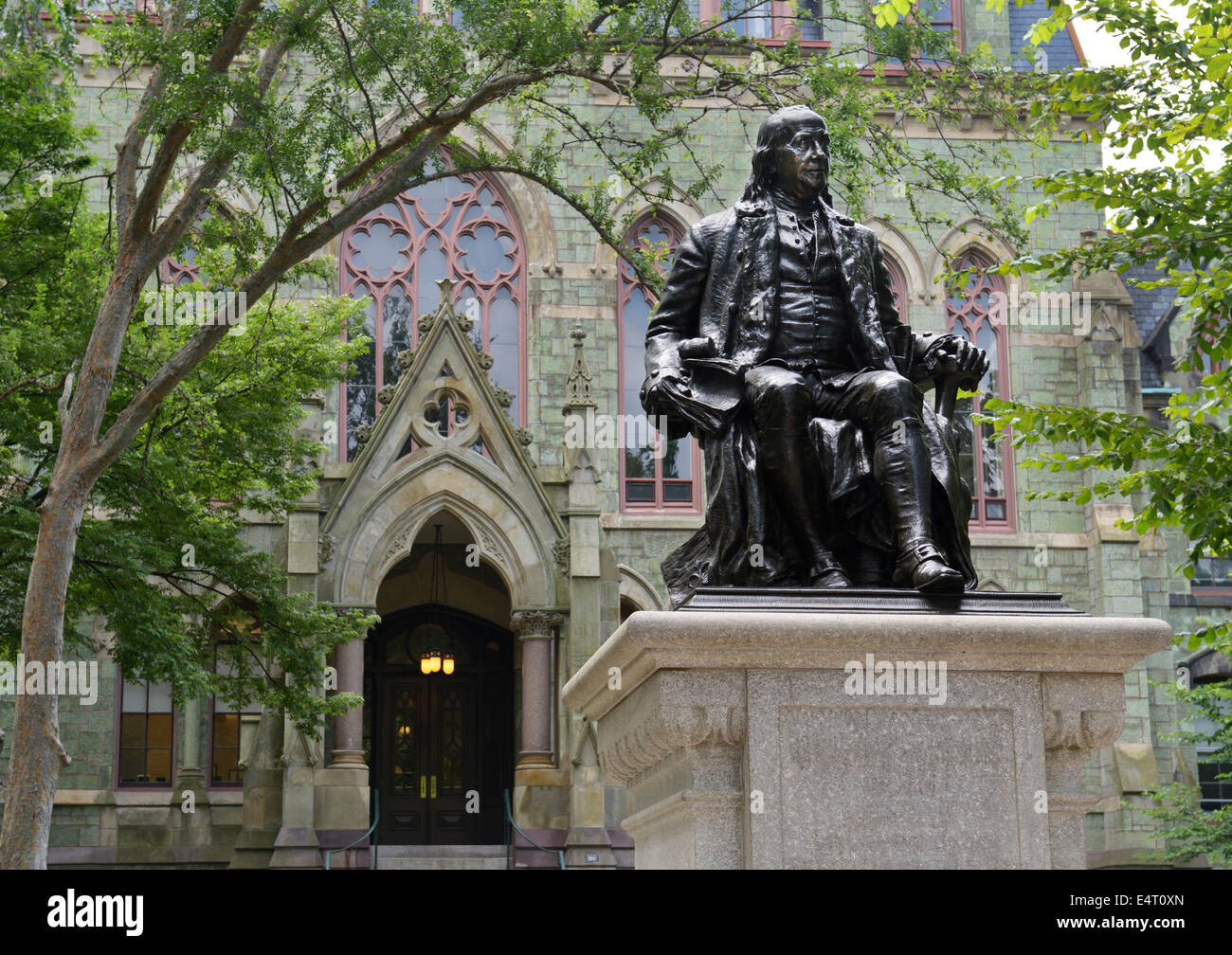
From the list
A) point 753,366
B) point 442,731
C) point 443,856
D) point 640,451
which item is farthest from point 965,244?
point 753,366

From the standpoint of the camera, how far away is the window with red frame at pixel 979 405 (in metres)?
27.1

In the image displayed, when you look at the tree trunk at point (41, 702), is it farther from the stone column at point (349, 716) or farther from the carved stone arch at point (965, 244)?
the carved stone arch at point (965, 244)

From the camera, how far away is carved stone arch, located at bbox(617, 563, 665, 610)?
81.9 feet

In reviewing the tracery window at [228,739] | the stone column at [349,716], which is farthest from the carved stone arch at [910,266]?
the tracery window at [228,739]

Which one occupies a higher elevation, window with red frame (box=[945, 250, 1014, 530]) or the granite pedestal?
window with red frame (box=[945, 250, 1014, 530])

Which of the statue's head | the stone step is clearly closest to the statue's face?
the statue's head

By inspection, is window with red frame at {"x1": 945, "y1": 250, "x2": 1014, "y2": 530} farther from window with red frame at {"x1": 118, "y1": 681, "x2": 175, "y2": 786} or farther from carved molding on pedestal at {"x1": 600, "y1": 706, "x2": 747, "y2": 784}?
carved molding on pedestal at {"x1": 600, "y1": 706, "x2": 747, "y2": 784}

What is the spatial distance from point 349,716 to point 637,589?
561cm

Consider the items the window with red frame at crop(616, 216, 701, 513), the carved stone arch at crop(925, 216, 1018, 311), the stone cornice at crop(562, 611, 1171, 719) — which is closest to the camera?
the stone cornice at crop(562, 611, 1171, 719)

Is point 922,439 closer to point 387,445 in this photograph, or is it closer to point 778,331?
point 778,331

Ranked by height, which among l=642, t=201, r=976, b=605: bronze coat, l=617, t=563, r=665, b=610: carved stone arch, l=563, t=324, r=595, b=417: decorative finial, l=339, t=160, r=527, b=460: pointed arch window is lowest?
l=642, t=201, r=976, b=605: bronze coat

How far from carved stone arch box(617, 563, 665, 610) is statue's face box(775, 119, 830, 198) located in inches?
707

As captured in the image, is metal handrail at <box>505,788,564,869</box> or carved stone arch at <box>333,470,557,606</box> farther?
carved stone arch at <box>333,470,557,606</box>

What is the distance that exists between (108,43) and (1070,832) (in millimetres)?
12065
